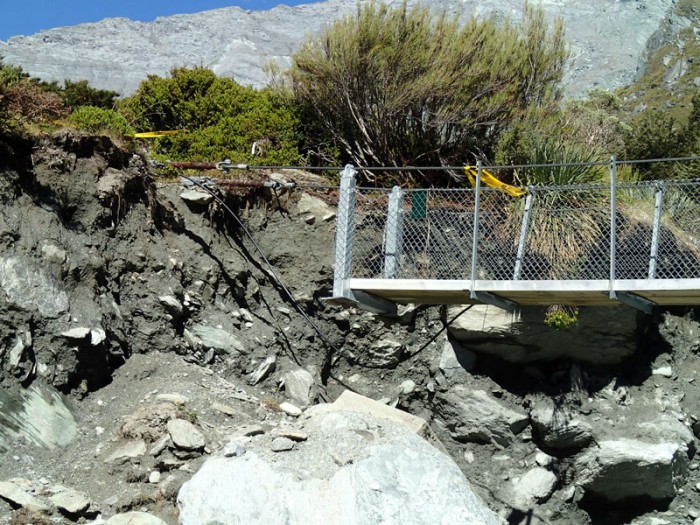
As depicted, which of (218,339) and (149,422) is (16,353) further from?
(218,339)

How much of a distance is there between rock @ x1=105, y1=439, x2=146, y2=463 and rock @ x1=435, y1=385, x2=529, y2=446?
4175 mm

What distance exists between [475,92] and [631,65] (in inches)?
938

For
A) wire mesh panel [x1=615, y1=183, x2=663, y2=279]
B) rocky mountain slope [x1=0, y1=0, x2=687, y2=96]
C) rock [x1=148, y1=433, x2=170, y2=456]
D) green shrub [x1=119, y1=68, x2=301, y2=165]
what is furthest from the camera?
rocky mountain slope [x1=0, y1=0, x2=687, y2=96]

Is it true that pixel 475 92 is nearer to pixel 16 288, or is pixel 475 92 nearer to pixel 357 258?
pixel 357 258

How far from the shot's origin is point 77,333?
28.8ft

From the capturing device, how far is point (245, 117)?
12977 millimetres

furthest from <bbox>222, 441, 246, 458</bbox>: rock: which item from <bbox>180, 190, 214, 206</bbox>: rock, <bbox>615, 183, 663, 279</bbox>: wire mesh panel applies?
<bbox>615, 183, 663, 279</bbox>: wire mesh panel

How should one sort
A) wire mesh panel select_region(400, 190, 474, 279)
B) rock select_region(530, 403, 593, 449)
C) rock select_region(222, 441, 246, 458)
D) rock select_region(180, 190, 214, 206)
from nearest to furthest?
rock select_region(222, 441, 246, 458) < wire mesh panel select_region(400, 190, 474, 279) < rock select_region(530, 403, 593, 449) < rock select_region(180, 190, 214, 206)

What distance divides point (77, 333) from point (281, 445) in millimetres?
2443

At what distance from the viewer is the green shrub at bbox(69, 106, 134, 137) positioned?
10344mm

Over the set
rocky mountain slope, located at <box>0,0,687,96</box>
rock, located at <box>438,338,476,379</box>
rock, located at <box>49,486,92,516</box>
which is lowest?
rock, located at <box>438,338,476,379</box>

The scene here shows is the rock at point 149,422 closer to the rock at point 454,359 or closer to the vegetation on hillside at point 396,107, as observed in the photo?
the rock at point 454,359

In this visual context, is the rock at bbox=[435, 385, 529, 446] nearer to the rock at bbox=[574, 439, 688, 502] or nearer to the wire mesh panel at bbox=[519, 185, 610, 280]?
the rock at bbox=[574, 439, 688, 502]

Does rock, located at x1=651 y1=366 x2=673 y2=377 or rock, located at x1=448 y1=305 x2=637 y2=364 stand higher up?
rock, located at x1=448 y1=305 x2=637 y2=364
